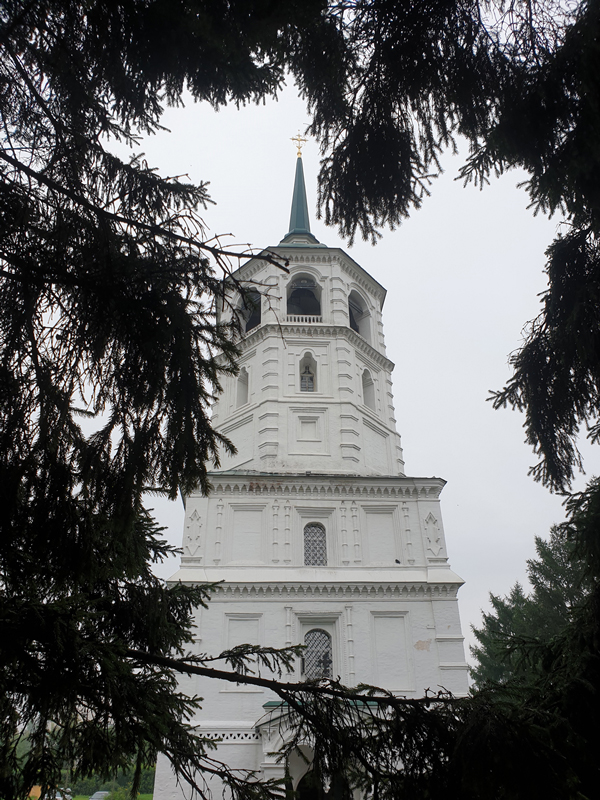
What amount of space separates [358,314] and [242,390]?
5.56 meters

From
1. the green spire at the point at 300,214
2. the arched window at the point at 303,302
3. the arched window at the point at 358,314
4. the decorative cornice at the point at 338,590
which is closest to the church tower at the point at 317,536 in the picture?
the decorative cornice at the point at 338,590

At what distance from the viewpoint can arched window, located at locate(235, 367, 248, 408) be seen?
21.8 metres

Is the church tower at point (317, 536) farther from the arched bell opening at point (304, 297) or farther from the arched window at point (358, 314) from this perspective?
the arched window at point (358, 314)

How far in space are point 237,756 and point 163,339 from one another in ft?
45.0

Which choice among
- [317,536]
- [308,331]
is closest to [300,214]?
[308,331]

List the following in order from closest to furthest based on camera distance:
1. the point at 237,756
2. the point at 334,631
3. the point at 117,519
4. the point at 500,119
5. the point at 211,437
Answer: the point at 117,519 → the point at 211,437 → the point at 500,119 → the point at 237,756 → the point at 334,631

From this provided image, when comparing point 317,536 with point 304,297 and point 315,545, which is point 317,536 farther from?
point 304,297

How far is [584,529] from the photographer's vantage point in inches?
250

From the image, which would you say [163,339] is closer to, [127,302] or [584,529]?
[127,302]

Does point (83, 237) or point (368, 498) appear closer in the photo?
point (83, 237)

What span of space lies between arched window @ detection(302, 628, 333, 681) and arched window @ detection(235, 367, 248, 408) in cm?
812

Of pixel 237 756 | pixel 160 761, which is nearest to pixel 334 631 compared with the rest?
pixel 237 756

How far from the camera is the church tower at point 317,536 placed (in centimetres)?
1617

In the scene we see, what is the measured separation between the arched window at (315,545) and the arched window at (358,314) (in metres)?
8.09
